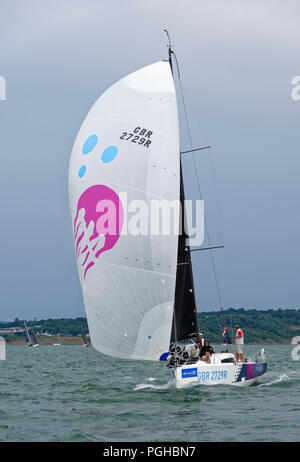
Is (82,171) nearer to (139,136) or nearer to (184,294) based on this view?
(139,136)

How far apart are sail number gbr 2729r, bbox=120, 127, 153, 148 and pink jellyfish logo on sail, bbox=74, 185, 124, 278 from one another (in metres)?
1.47

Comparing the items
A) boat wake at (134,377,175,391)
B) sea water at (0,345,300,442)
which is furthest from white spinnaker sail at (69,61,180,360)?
boat wake at (134,377,175,391)

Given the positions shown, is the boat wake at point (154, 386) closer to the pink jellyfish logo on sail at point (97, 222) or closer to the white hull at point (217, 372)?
the white hull at point (217, 372)

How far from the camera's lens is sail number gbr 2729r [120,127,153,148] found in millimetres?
17344

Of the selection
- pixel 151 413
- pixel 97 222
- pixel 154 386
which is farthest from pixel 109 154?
pixel 154 386

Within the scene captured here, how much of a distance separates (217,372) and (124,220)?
4.71 meters

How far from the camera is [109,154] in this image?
56.5 feet

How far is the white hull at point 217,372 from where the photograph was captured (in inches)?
666

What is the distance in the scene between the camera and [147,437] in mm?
11727

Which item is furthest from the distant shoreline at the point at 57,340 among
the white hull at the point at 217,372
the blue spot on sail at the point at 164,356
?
the blue spot on sail at the point at 164,356

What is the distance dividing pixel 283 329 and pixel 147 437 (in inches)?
4827

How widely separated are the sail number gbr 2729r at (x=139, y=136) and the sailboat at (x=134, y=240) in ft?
0.09

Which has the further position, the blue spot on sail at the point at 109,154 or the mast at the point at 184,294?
the mast at the point at 184,294
